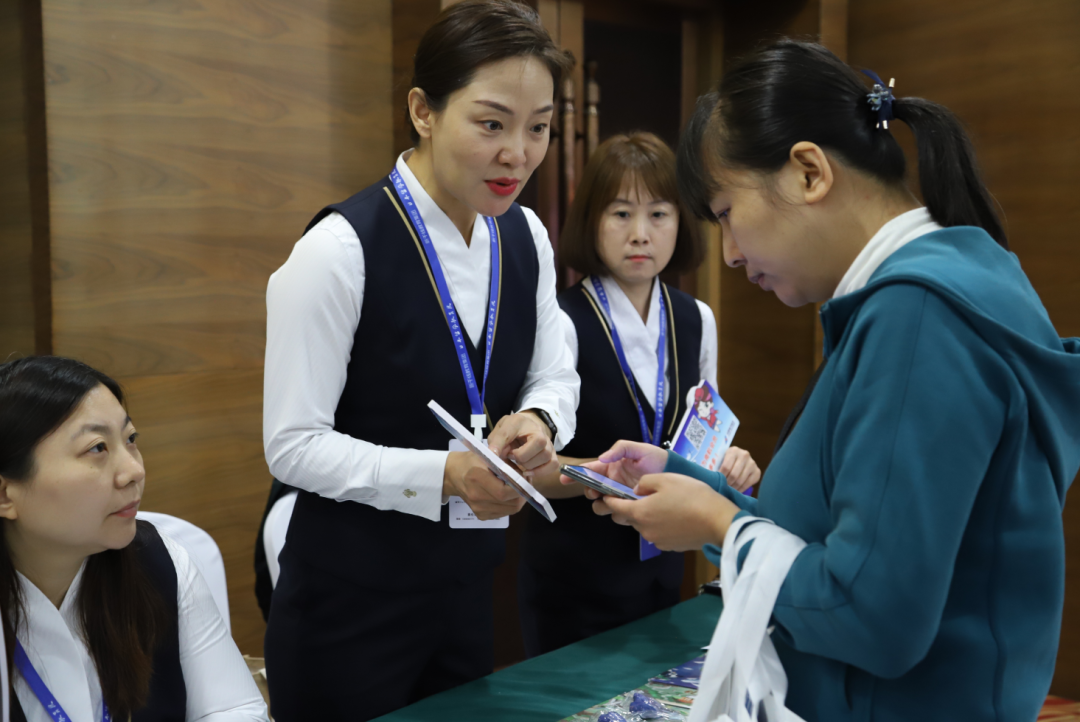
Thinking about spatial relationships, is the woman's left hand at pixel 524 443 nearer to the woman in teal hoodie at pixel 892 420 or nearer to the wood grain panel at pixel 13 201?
the woman in teal hoodie at pixel 892 420

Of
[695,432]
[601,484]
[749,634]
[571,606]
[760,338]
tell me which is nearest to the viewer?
[749,634]

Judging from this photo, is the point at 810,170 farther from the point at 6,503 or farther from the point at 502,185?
the point at 6,503

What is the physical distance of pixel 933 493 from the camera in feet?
2.72

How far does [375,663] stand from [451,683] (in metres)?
0.17

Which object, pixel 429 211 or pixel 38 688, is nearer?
pixel 38 688

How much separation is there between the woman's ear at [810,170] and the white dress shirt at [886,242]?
0.26 ft

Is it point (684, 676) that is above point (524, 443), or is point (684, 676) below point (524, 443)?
below

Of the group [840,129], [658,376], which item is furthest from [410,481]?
[658,376]

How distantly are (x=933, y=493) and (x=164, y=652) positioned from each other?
118 centimetres

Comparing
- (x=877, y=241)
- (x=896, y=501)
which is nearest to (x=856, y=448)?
(x=896, y=501)

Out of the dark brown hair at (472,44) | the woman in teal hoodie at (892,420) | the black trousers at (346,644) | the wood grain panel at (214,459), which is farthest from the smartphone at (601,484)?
the wood grain panel at (214,459)

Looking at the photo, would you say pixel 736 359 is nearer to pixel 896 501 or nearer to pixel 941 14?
pixel 941 14

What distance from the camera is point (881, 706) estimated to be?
0.94 meters

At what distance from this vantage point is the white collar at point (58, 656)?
1.33 metres
